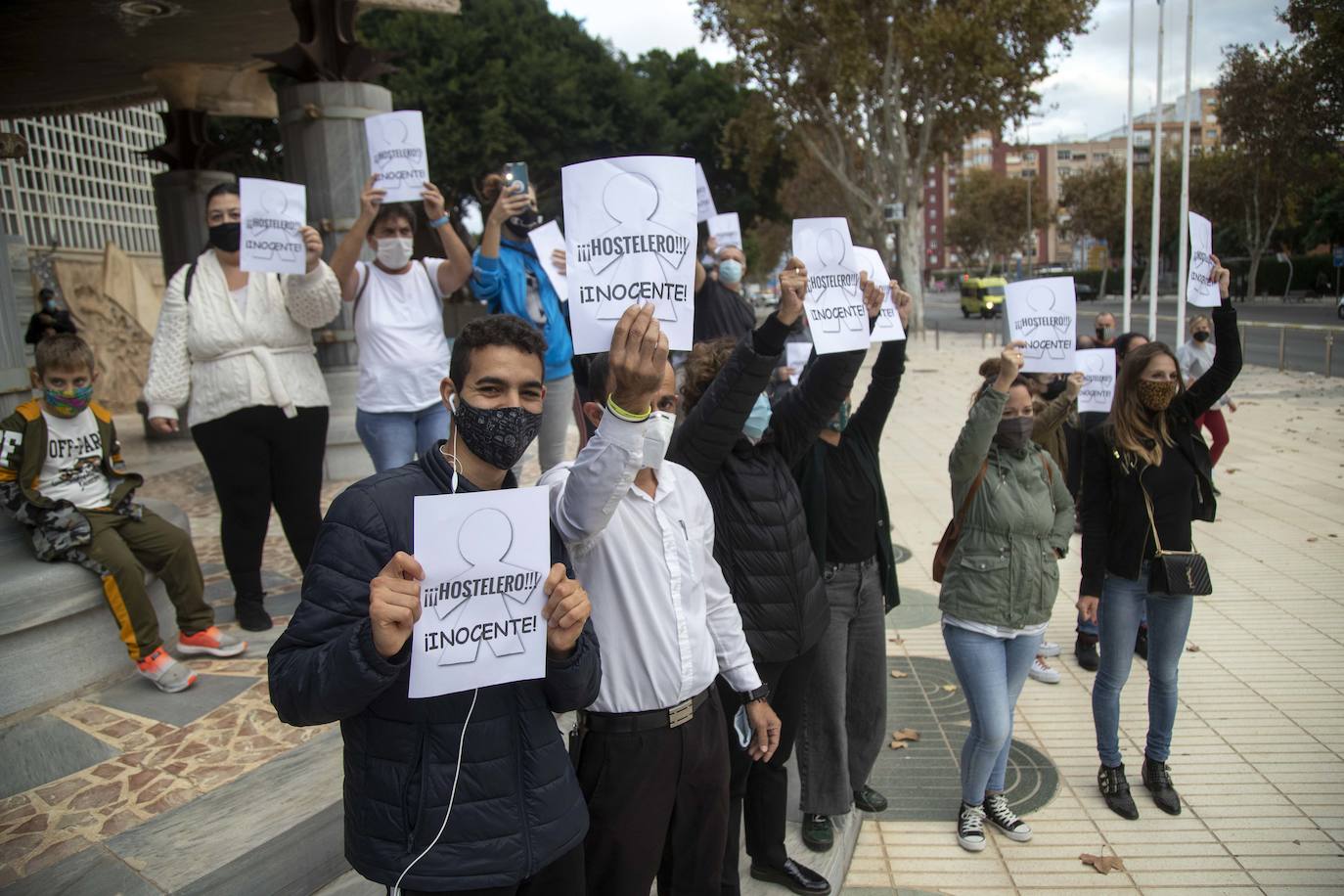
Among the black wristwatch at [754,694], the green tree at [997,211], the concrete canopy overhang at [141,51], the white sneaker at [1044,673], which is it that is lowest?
the white sneaker at [1044,673]

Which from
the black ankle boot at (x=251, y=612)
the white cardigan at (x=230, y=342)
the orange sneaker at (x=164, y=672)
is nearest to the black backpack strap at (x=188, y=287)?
the white cardigan at (x=230, y=342)

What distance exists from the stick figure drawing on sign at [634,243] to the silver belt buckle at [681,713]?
3.35 ft

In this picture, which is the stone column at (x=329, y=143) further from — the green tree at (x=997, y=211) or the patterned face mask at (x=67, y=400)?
the green tree at (x=997, y=211)

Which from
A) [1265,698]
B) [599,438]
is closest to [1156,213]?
[1265,698]

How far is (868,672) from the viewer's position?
3914mm

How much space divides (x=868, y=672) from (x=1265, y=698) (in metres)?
2.57

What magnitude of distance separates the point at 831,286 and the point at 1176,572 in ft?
6.15

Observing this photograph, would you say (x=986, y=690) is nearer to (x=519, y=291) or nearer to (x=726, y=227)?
(x=519, y=291)

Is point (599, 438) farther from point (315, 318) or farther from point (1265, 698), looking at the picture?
point (1265, 698)

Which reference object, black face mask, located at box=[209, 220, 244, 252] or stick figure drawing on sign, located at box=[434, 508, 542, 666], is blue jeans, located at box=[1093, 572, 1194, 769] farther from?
black face mask, located at box=[209, 220, 244, 252]

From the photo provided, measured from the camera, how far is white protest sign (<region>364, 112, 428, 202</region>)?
15.7ft

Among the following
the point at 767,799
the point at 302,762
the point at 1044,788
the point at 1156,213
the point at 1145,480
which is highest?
the point at 1156,213

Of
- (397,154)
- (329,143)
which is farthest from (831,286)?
(329,143)

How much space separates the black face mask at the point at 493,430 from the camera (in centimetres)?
208
